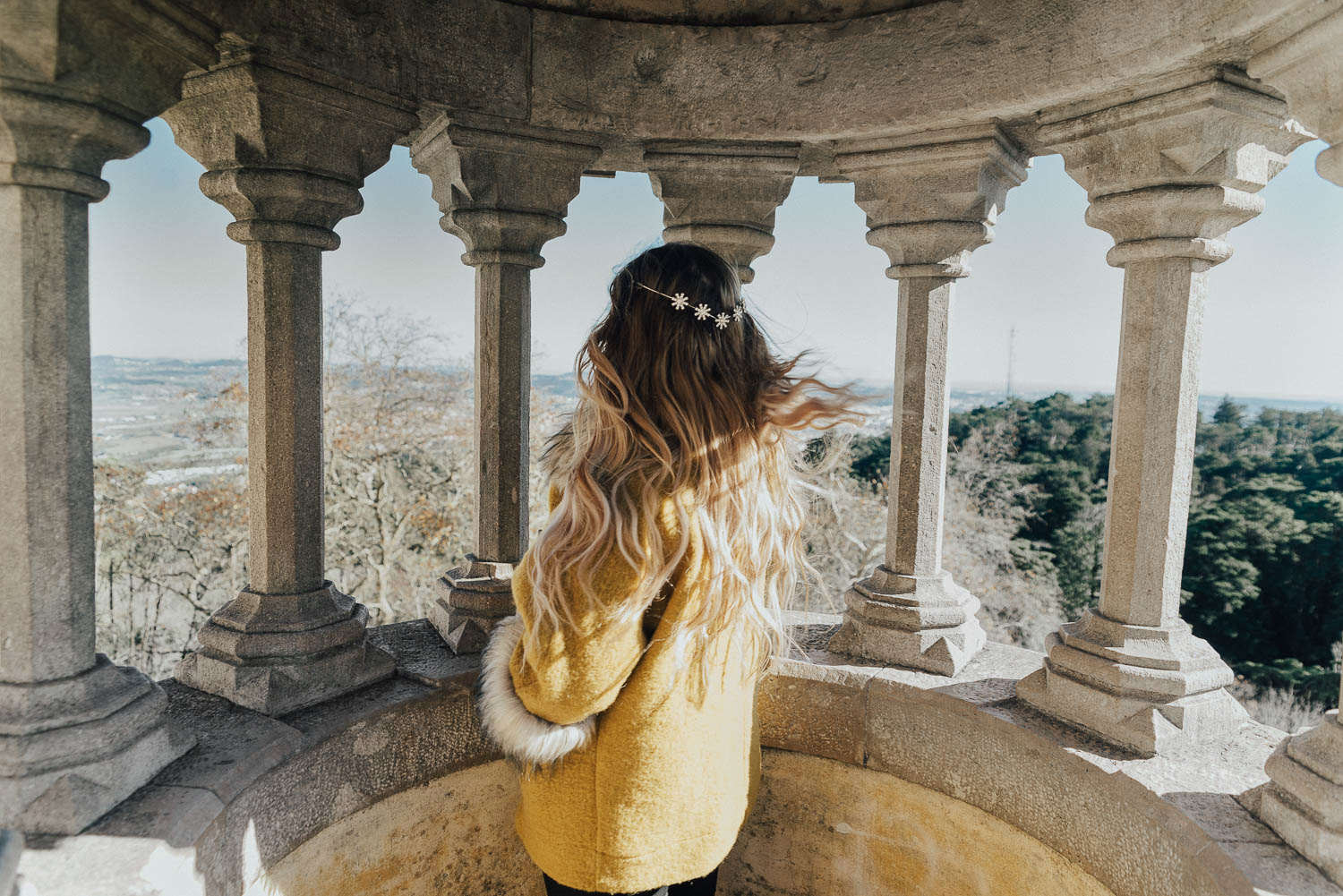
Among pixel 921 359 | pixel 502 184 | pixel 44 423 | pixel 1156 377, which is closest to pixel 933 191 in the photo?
pixel 921 359

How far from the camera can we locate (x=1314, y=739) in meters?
1.89

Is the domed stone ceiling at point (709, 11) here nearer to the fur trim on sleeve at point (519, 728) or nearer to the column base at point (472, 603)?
the column base at point (472, 603)

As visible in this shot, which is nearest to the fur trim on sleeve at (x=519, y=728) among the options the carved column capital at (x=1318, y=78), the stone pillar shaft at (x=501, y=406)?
the stone pillar shaft at (x=501, y=406)

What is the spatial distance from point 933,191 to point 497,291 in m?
1.50

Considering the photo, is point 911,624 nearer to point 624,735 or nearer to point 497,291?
point 624,735

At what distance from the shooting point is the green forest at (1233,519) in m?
14.1

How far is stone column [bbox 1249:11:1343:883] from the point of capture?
176 cm

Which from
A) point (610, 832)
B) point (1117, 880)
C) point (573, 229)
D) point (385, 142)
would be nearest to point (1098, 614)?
point (1117, 880)

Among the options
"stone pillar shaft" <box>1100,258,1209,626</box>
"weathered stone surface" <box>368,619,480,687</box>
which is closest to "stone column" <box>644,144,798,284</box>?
"stone pillar shaft" <box>1100,258,1209,626</box>

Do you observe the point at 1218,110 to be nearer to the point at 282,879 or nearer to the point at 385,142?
the point at 385,142

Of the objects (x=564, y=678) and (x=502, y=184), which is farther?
(x=502, y=184)

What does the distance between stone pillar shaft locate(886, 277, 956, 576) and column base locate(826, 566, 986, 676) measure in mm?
73

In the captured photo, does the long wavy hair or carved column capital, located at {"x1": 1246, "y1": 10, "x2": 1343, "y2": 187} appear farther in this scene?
carved column capital, located at {"x1": 1246, "y1": 10, "x2": 1343, "y2": 187}

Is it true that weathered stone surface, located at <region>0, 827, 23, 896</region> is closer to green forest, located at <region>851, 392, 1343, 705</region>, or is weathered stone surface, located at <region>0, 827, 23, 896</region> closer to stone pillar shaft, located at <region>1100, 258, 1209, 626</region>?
stone pillar shaft, located at <region>1100, 258, 1209, 626</region>
